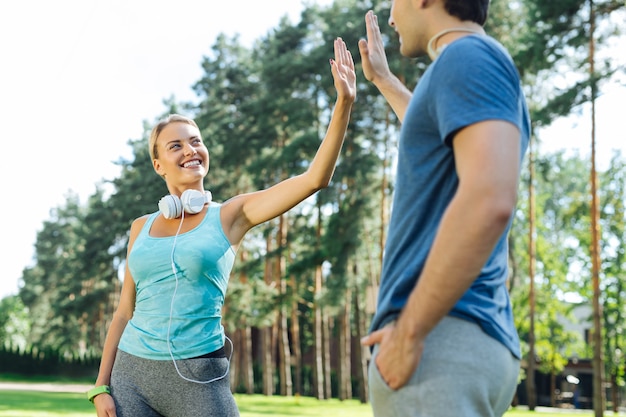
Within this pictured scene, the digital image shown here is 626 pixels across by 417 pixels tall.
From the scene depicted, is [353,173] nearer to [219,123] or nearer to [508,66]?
[219,123]

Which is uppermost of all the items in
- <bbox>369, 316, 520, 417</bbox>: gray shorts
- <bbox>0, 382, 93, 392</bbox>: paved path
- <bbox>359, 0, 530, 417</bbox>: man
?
<bbox>359, 0, 530, 417</bbox>: man

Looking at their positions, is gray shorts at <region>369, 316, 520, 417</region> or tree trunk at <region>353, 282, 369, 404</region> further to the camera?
tree trunk at <region>353, 282, 369, 404</region>

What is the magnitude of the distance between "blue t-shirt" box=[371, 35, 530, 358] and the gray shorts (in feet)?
0.12

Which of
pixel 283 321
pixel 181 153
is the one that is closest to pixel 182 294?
pixel 181 153

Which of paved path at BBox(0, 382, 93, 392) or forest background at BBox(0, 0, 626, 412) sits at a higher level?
forest background at BBox(0, 0, 626, 412)

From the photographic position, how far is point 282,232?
37281mm

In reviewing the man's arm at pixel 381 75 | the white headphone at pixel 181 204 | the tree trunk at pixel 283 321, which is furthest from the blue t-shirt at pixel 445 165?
the tree trunk at pixel 283 321

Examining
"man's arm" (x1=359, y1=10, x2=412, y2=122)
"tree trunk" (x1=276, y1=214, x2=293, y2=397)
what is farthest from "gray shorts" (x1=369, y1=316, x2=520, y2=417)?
→ "tree trunk" (x1=276, y1=214, x2=293, y2=397)

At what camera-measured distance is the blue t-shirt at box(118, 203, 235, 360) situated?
299cm

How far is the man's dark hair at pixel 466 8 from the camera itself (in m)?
1.91

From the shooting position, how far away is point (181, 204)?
10.8 ft

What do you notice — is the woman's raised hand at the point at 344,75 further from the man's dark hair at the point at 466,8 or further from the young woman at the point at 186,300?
the man's dark hair at the point at 466,8

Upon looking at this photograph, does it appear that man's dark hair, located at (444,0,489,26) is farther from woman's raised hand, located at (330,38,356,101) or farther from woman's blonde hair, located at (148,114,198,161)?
woman's blonde hair, located at (148,114,198,161)

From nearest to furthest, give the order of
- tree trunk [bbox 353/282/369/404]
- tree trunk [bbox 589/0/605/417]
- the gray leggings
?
the gray leggings
tree trunk [bbox 589/0/605/417]
tree trunk [bbox 353/282/369/404]
